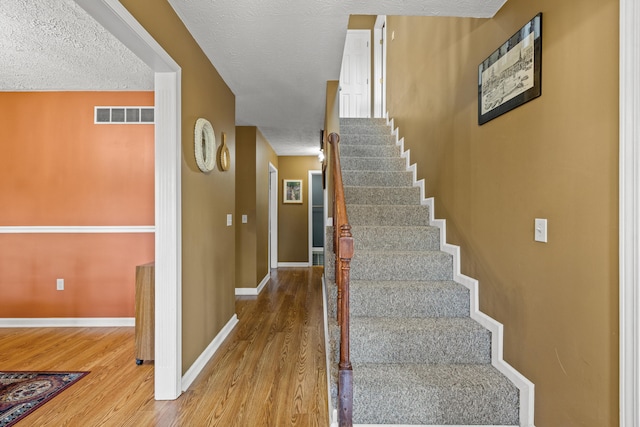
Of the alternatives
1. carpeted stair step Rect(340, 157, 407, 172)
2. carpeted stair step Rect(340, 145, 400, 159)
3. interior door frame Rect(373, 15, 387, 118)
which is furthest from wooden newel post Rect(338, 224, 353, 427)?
interior door frame Rect(373, 15, 387, 118)

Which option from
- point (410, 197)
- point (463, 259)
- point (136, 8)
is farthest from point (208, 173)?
point (463, 259)

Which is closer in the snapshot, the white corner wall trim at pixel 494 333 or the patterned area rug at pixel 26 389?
the white corner wall trim at pixel 494 333

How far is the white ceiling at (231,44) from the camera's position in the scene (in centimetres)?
201

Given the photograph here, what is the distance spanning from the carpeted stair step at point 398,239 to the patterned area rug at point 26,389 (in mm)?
2388

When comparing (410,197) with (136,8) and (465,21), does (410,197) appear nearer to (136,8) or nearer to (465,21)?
(465,21)

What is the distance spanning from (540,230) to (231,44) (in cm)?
244

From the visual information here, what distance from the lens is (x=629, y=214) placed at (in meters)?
1.09

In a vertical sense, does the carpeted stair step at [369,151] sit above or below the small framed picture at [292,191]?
above

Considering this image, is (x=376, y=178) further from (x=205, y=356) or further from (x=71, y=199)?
(x=71, y=199)

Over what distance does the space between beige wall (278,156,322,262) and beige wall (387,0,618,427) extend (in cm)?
510

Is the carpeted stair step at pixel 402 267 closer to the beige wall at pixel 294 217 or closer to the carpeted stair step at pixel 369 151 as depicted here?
the carpeted stair step at pixel 369 151

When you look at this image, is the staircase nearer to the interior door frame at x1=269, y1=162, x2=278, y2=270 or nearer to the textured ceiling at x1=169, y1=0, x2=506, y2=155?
the textured ceiling at x1=169, y1=0, x2=506, y2=155

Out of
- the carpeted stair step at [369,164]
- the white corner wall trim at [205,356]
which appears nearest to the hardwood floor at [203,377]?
the white corner wall trim at [205,356]

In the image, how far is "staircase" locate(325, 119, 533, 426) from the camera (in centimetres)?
168
